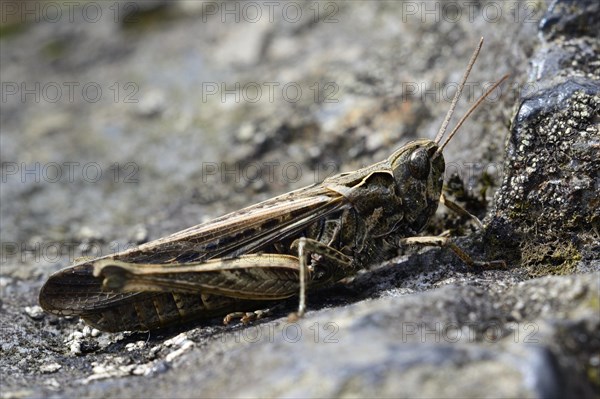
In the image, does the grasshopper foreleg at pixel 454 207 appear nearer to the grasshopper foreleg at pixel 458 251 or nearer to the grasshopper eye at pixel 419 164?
the grasshopper eye at pixel 419 164

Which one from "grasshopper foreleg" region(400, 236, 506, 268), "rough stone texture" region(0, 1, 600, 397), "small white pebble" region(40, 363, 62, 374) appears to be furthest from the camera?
"grasshopper foreleg" region(400, 236, 506, 268)

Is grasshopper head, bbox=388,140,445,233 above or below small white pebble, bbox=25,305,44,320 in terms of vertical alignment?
above

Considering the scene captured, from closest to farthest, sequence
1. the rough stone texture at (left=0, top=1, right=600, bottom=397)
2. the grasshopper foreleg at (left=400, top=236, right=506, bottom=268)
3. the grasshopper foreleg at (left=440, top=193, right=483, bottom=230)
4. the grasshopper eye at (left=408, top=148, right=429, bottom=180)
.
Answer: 1. the rough stone texture at (left=0, top=1, right=600, bottom=397)
2. the grasshopper foreleg at (left=400, top=236, right=506, bottom=268)
3. the grasshopper eye at (left=408, top=148, right=429, bottom=180)
4. the grasshopper foreleg at (left=440, top=193, right=483, bottom=230)

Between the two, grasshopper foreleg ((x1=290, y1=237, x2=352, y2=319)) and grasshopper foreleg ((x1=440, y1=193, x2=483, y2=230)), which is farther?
grasshopper foreleg ((x1=440, y1=193, x2=483, y2=230))

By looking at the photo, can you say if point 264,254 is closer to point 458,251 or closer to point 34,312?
point 458,251

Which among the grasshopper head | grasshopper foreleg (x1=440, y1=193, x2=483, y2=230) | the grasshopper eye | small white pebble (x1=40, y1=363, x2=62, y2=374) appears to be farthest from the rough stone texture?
the grasshopper eye

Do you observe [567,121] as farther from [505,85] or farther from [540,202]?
[505,85]

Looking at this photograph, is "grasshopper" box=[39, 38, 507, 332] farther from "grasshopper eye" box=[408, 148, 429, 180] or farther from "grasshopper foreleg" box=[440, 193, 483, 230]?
"grasshopper foreleg" box=[440, 193, 483, 230]

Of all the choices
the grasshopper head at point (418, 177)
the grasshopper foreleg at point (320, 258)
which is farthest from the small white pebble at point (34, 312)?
the grasshopper head at point (418, 177)
